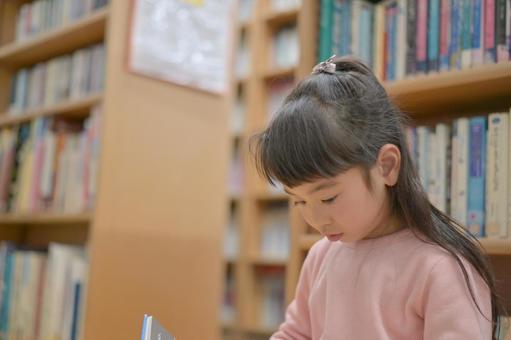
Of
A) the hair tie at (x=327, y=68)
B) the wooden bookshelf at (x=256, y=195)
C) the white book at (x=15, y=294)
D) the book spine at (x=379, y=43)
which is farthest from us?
the wooden bookshelf at (x=256, y=195)

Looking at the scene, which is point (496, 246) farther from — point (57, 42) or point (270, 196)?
point (270, 196)

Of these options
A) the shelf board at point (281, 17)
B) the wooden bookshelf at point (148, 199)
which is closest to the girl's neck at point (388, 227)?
the wooden bookshelf at point (148, 199)

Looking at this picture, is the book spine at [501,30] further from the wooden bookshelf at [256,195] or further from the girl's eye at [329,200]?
the wooden bookshelf at [256,195]

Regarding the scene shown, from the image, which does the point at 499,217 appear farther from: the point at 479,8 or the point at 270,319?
the point at 270,319

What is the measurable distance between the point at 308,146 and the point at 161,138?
100 cm

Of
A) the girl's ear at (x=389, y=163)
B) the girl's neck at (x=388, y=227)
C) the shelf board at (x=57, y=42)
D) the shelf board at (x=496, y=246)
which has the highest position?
the shelf board at (x=57, y=42)

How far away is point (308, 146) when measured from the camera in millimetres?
794

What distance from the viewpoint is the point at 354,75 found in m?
0.86

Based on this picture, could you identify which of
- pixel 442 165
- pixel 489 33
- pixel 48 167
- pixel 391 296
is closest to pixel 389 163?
pixel 391 296

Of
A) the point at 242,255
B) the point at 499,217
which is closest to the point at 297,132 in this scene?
the point at 499,217

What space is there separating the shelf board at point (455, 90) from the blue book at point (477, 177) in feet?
0.22

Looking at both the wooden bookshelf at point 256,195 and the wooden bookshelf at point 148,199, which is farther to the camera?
the wooden bookshelf at point 256,195

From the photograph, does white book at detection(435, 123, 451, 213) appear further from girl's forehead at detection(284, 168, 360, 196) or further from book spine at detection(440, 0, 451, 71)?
girl's forehead at detection(284, 168, 360, 196)

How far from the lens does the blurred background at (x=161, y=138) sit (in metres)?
1.08
